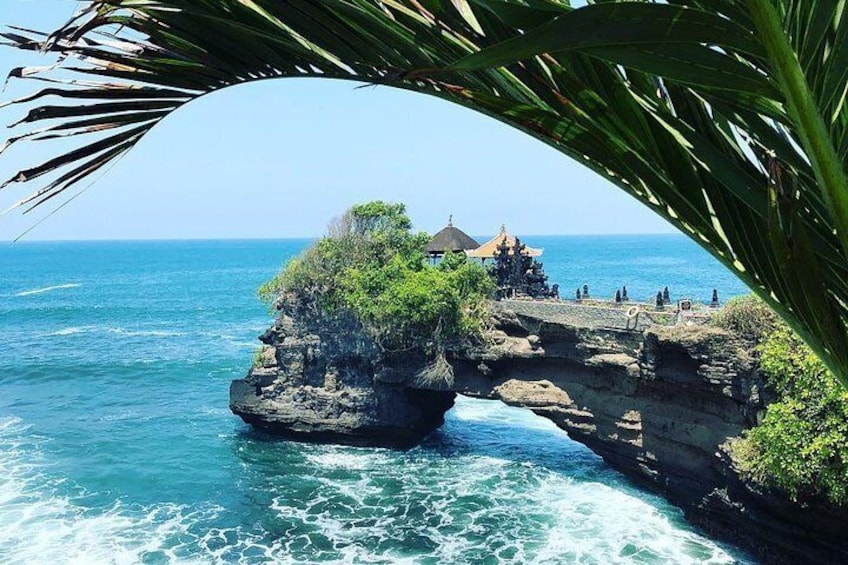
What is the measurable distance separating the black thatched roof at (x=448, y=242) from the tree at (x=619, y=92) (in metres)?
21.5

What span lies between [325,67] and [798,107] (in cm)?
80

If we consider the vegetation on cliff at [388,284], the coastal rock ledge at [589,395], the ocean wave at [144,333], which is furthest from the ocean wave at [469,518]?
the ocean wave at [144,333]

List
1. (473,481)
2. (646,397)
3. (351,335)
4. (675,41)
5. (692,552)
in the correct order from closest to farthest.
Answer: (675,41) → (692,552) → (646,397) → (473,481) → (351,335)

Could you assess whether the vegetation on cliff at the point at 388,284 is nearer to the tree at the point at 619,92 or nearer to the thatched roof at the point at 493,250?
the thatched roof at the point at 493,250

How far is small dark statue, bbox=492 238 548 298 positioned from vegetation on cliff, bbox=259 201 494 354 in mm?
1725

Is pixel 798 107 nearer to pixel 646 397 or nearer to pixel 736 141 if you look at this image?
pixel 736 141

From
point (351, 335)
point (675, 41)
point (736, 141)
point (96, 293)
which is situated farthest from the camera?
point (96, 293)

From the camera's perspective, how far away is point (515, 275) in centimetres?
2197

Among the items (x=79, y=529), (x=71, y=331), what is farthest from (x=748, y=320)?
(x=71, y=331)

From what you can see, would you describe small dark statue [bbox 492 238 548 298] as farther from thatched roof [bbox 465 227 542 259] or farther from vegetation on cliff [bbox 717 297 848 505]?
vegetation on cliff [bbox 717 297 848 505]

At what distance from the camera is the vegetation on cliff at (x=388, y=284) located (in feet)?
62.0

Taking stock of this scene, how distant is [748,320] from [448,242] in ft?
37.3

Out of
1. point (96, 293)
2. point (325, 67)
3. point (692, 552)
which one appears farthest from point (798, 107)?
point (96, 293)

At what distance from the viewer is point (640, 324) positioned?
1584 cm
